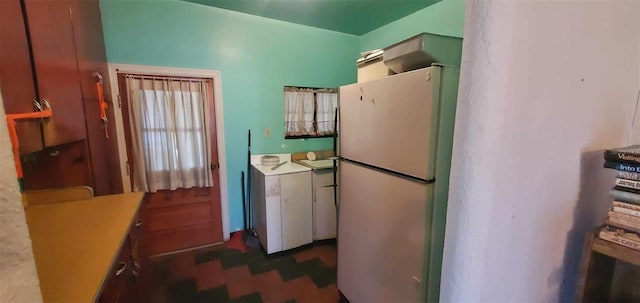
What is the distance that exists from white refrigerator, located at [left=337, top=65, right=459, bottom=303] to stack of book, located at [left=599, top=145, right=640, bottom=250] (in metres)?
0.47

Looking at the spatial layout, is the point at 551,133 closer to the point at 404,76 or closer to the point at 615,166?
the point at 615,166

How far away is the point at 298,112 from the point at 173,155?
1359 millimetres

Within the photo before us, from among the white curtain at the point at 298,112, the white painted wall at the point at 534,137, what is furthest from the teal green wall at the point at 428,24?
the white painted wall at the point at 534,137

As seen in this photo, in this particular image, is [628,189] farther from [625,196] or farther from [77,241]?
[77,241]

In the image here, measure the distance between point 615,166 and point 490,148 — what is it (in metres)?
0.42

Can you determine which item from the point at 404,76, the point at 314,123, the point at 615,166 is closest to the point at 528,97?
the point at 615,166

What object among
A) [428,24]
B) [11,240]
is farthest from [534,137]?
[428,24]

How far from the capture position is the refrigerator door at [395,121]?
1.07 metres

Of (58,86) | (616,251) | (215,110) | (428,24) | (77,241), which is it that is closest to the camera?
(616,251)

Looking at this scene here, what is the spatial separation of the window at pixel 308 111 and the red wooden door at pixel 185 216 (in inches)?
32.1

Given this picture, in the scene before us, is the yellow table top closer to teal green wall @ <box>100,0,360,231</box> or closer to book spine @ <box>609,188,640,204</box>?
teal green wall @ <box>100,0,360,231</box>

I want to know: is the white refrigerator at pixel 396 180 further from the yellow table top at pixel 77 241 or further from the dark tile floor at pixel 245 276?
the yellow table top at pixel 77 241

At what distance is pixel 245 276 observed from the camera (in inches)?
86.3

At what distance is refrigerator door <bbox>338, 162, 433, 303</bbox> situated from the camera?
1.18 meters
